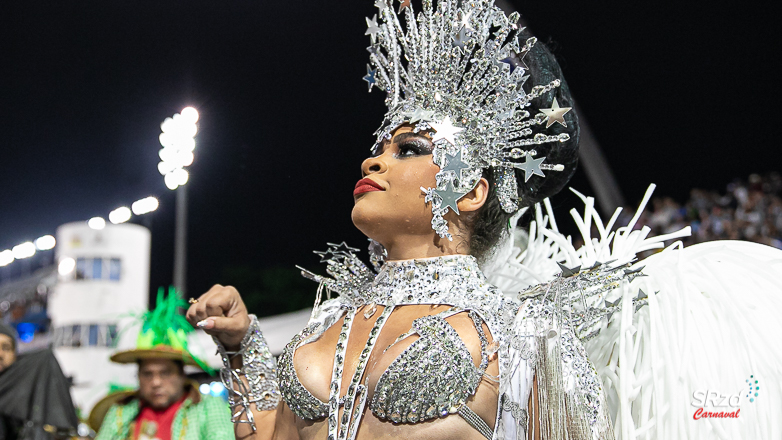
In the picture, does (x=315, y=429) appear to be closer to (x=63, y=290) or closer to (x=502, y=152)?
(x=502, y=152)

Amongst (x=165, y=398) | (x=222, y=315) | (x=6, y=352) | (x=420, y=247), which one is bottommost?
(x=165, y=398)

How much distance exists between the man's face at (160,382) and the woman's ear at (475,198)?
3173 mm

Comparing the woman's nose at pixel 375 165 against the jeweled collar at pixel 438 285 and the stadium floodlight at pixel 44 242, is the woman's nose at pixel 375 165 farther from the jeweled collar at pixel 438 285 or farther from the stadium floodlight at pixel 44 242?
the stadium floodlight at pixel 44 242

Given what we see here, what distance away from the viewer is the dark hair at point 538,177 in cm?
221

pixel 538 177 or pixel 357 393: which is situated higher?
pixel 538 177

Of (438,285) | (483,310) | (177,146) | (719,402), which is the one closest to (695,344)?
(719,402)

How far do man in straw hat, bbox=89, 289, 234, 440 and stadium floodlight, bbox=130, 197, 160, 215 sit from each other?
1.19 m

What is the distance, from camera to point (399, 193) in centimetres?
207

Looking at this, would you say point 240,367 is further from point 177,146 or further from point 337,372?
point 177,146

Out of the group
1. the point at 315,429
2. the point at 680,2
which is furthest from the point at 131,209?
the point at 680,2

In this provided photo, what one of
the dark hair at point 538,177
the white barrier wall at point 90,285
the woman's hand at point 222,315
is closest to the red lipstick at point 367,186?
the dark hair at point 538,177

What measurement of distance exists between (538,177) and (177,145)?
165 centimetres

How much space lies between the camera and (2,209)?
3117 millimetres

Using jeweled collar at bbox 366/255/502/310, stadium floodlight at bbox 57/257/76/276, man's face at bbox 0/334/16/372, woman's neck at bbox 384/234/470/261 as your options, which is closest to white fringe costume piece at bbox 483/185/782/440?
jeweled collar at bbox 366/255/502/310
